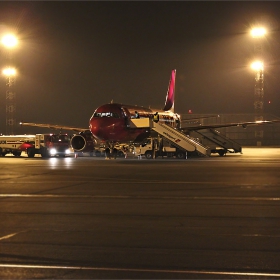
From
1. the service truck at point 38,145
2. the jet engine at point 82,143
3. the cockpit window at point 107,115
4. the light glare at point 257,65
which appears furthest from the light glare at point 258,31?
the service truck at point 38,145

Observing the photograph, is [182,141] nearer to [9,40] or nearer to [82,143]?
[82,143]

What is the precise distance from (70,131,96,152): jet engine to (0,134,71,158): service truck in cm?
314

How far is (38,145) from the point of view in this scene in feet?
142

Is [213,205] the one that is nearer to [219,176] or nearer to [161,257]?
[161,257]

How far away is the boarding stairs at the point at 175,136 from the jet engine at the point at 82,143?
5.05 m

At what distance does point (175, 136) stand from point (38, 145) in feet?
43.8

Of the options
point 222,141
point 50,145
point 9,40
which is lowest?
point 50,145

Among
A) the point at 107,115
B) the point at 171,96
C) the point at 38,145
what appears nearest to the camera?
the point at 107,115

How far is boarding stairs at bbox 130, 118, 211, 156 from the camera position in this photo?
37.3 meters

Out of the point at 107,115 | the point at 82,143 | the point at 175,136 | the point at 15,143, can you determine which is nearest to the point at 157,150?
the point at 175,136

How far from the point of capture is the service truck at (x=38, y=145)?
43.3m

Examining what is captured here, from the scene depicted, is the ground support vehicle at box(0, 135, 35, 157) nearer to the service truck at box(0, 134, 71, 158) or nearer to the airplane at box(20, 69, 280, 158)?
the service truck at box(0, 134, 71, 158)

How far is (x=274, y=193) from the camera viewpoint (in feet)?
50.6

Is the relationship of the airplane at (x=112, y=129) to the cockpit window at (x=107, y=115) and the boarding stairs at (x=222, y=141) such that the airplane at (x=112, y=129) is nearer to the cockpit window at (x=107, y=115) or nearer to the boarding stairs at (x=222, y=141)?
the cockpit window at (x=107, y=115)
